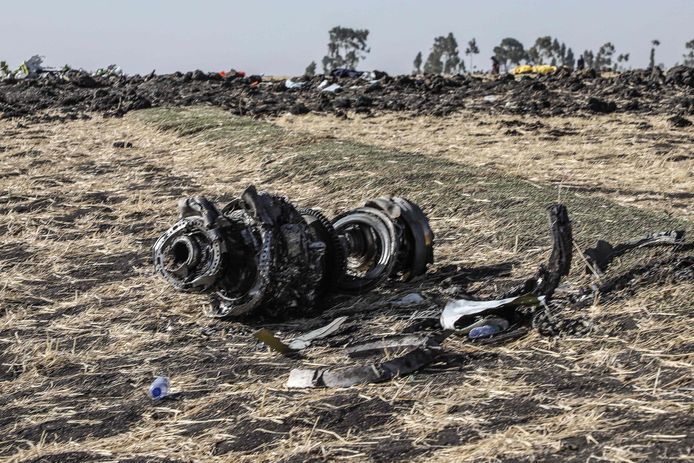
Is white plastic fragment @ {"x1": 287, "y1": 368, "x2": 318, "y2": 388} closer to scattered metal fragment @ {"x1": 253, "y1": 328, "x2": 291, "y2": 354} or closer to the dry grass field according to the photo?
the dry grass field

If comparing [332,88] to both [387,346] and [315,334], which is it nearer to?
[315,334]

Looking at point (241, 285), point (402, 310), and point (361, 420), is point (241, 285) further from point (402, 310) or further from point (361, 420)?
point (361, 420)

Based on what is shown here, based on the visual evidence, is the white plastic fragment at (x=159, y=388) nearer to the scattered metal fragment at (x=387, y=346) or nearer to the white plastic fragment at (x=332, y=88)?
the scattered metal fragment at (x=387, y=346)

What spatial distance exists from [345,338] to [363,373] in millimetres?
769

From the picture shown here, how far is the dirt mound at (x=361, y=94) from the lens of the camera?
50.8 feet

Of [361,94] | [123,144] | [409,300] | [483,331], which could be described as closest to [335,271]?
[409,300]

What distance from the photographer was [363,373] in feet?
13.7

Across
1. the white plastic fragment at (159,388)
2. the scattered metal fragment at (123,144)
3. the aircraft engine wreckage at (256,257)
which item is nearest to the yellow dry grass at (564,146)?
the scattered metal fragment at (123,144)

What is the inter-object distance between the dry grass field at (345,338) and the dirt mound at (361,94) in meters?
5.32

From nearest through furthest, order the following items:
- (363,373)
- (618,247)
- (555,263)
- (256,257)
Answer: (363,373) → (555,263) → (256,257) → (618,247)

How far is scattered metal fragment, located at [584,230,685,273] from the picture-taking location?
5.33m

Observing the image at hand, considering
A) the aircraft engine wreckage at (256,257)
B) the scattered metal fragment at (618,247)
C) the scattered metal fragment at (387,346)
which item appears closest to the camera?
the scattered metal fragment at (387,346)

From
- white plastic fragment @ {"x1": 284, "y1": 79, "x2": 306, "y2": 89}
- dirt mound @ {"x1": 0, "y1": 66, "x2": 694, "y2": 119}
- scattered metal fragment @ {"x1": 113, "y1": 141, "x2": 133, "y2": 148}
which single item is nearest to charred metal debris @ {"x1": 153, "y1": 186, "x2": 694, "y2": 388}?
scattered metal fragment @ {"x1": 113, "y1": 141, "x2": 133, "y2": 148}

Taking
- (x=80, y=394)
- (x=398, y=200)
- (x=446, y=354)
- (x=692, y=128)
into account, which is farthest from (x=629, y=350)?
(x=692, y=128)
